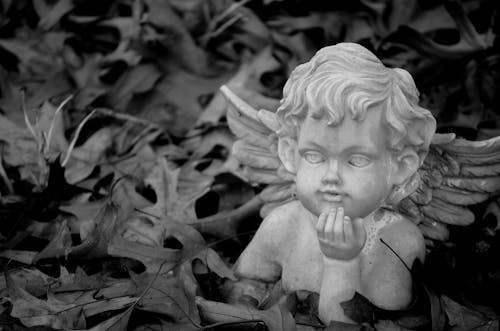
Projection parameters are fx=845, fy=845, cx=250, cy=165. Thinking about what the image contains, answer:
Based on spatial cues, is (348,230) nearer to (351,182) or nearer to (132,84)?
(351,182)

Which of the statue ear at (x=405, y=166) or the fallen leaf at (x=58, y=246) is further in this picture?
the fallen leaf at (x=58, y=246)

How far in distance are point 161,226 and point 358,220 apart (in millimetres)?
969

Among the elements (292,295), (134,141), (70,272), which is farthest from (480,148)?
(134,141)

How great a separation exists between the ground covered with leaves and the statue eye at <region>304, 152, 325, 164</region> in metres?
0.40

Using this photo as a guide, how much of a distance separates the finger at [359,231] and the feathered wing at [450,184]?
33cm

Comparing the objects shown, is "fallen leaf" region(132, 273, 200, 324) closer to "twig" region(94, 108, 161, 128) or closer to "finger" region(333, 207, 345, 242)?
"finger" region(333, 207, 345, 242)

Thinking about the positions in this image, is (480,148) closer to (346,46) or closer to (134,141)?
(346,46)

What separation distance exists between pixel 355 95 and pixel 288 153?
1.14 feet

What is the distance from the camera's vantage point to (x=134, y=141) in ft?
12.8

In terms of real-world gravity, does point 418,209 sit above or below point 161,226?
above

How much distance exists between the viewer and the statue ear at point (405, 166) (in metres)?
2.41

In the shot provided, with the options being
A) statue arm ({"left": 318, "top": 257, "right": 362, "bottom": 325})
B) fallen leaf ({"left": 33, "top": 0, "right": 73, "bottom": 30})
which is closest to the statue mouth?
statue arm ({"left": 318, "top": 257, "right": 362, "bottom": 325})

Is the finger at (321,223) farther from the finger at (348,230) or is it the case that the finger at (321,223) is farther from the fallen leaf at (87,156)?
the fallen leaf at (87,156)

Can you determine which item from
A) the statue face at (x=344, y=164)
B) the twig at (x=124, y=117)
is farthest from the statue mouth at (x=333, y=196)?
the twig at (x=124, y=117)
